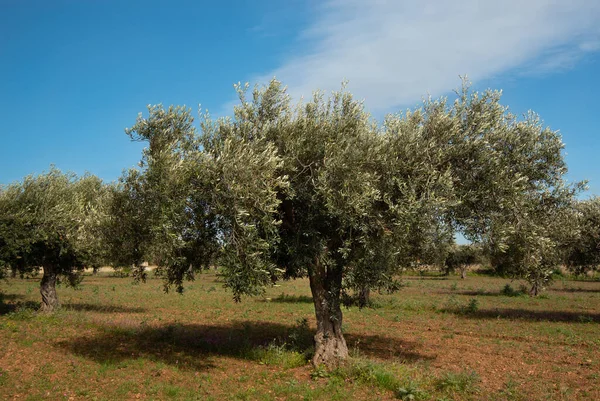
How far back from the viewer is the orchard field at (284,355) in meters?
15.6

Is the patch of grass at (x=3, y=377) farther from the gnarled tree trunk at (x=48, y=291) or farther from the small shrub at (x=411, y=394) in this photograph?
the small shrub at (x=411, y=394)

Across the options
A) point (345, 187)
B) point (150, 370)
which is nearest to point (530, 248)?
point (345, 187)

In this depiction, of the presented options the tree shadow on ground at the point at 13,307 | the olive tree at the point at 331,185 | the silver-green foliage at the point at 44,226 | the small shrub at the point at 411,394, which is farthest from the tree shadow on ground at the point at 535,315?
the tree shadow on ground at the point at 13,307

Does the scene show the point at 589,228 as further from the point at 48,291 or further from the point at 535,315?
the point at 48,291

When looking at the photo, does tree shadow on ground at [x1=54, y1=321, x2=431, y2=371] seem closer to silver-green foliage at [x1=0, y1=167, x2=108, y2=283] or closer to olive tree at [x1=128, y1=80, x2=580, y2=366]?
olive tree at [x1=128, y1=80, x2=580, y2=366]

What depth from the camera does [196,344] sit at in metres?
22.8

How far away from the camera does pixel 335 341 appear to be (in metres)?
18.3

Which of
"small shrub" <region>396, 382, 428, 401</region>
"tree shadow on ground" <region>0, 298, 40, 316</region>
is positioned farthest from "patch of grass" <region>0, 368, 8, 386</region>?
"small shrub" <region>396, 382, 428, 401</region>

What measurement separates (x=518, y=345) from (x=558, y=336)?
425cm

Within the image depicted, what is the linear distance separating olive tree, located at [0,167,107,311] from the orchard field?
129 inches

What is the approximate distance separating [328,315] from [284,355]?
116 inches

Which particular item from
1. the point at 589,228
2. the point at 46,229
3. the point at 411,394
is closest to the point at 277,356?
the point at 411,394

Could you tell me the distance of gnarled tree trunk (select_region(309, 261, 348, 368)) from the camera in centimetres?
1809

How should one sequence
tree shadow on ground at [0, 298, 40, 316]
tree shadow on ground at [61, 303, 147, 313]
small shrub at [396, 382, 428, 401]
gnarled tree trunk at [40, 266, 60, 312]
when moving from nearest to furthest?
small shrub at [396, 382, 428, 401]
tree shadow on ground at [0, 298, 40, 316]
gnarled tree trunk at [40, 266, 60, 312]
tree shadow on ground at [61, 303, 147, 313]
